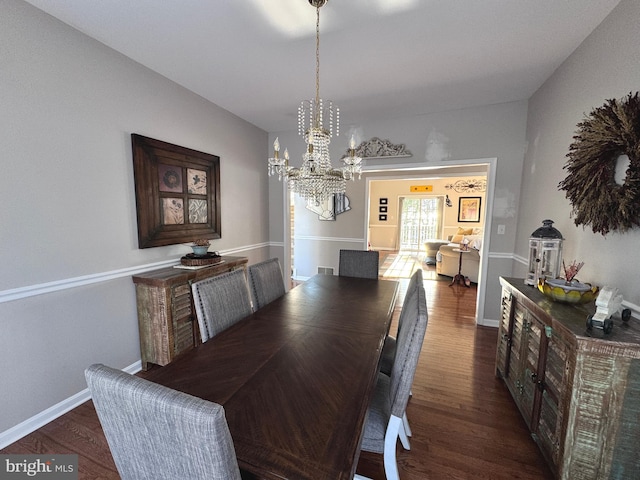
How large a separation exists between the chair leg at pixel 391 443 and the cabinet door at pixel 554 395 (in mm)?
825

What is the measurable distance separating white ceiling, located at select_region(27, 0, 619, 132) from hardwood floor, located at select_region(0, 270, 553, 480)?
103 inches

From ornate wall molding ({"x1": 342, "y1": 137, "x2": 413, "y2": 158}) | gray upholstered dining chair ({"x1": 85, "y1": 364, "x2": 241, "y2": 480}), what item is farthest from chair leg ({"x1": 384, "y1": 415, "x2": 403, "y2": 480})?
ornate wall molding ({"x1": 342, "y1": 137, "x2": 413, "y2": 158})

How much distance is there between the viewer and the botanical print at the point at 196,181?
→ 108 inches

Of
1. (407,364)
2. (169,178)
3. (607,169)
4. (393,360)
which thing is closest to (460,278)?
(607,169)

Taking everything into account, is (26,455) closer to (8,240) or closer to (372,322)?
(8,240)

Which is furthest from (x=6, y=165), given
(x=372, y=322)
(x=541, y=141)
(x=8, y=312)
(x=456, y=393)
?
(x=541, y=141)

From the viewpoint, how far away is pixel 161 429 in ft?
→ 2.12

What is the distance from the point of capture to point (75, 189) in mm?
1878

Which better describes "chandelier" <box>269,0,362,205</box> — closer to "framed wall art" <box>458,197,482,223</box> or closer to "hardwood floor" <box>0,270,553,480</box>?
"hardwood floor" <box>0,270,553,480</box>

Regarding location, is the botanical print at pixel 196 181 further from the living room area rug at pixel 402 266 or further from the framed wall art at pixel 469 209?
the framed wall art at pixel 469 209

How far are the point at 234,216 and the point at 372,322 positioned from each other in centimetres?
248

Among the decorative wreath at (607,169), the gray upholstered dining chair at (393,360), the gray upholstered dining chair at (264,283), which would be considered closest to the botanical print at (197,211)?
the gray upholstered dining chair at (264,283)

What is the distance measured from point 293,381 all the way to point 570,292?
1.58 meters

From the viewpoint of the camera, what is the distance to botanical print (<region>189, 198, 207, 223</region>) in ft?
9.16
